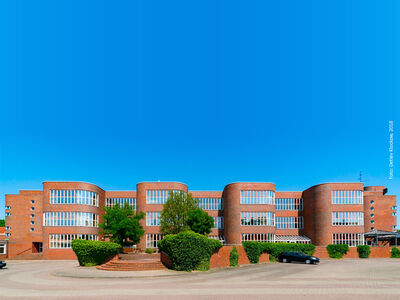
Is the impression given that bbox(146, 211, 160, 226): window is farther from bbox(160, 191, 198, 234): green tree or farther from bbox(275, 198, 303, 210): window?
bbox(275, 198, 303, 210): window

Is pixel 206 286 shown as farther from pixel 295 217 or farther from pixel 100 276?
pixel 295 217

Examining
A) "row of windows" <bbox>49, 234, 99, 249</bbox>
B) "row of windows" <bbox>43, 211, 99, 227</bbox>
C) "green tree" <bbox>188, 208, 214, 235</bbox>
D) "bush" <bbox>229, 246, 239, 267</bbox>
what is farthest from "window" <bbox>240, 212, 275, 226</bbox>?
"row of windows" <bbox>49, 234, 99, 249</bbox>

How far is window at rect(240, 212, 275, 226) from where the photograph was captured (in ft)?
190

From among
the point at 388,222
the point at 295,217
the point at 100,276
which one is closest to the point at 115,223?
the point at 100,276

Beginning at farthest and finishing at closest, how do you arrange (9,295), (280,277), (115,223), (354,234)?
(354,234)
(115,223)
(280,277)
(9,295)

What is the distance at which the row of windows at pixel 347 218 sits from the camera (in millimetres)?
55803

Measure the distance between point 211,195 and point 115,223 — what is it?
26.5m

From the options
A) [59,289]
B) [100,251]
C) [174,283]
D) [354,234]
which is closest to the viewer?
[59,289]

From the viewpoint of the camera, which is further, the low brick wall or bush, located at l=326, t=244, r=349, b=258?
the low brick wall

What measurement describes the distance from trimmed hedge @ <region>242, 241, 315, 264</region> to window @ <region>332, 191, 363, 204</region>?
14.5 meters

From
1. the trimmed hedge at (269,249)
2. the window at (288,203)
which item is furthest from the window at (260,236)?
the trimmed hedge at (269,249)

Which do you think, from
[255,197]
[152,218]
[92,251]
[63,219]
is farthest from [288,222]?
[92,251]

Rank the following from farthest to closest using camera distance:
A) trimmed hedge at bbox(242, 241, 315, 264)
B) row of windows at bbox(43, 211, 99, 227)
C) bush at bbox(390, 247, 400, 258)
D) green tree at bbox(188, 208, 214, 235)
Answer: row of windows at bbox(43, 211, 99, 227), bush at bbox(390, 247, 400, 258), green tree at bbox(188, 208, 214, 235), trimmed hedge at bbox(242, 241, 315, 264)

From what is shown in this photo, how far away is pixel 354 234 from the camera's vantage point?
5556 cm
